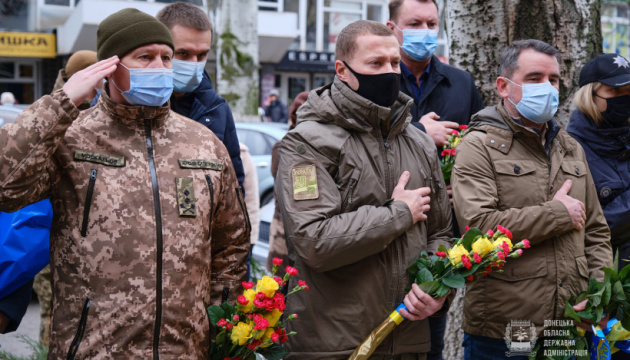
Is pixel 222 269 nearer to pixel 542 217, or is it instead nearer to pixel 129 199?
pixel 129 199

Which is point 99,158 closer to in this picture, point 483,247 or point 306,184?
Result: point 306,184

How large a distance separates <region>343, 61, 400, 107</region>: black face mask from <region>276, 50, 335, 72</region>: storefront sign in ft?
79.8

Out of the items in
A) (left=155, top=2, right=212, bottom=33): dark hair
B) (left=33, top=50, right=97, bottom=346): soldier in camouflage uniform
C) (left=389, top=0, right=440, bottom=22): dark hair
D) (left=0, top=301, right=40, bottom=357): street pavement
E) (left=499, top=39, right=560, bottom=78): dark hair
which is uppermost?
(left=389, top=0, right=440, bottom=22): dark hair

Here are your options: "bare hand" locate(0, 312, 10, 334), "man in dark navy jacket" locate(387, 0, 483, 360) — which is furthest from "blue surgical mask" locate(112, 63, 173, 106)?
"man in dark navy jacket" locate(387, 0, 483, 360)

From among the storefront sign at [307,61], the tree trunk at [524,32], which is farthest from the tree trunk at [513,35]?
the storefront sign at [307,61]

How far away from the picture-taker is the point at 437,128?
152 inches

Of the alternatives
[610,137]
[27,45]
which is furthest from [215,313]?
[27,45]

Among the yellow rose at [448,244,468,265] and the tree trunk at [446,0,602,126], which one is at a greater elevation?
the tree trunk at [446,0,602,126]

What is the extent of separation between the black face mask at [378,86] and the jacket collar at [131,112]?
3.05 feet

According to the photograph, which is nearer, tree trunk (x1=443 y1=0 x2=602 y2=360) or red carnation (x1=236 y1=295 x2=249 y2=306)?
red carnation (x1=236 y1=295 x2=249 y2=306)

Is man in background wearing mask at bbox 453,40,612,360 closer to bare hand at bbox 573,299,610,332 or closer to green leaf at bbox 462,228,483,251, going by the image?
bare hand at bbox 573,299,610,332

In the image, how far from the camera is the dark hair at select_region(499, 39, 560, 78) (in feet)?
12.1

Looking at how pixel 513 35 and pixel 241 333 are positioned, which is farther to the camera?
pixel 513 35

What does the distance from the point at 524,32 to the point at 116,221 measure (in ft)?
11.2
